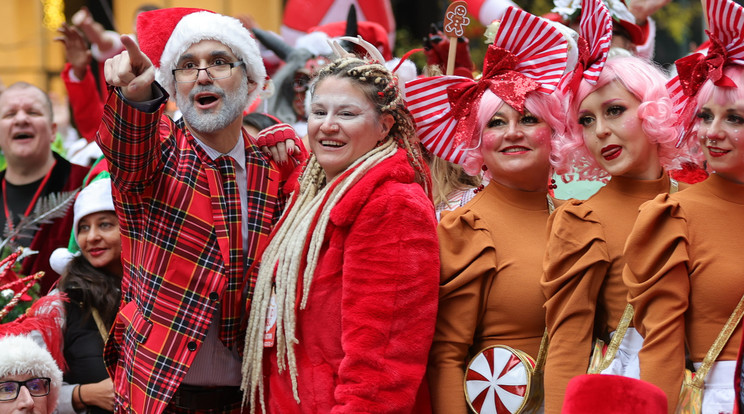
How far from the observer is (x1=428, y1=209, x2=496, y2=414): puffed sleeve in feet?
10.00

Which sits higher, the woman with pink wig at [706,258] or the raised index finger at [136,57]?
the raised index finger at [136,57]

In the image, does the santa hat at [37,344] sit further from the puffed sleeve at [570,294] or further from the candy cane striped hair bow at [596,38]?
the candy cane striped hair bow at [596,38]

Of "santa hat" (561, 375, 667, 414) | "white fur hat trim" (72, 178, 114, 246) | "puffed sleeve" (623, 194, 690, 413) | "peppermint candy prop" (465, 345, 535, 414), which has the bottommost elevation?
"peppermint candy prop" (465, 345, 535, 414)

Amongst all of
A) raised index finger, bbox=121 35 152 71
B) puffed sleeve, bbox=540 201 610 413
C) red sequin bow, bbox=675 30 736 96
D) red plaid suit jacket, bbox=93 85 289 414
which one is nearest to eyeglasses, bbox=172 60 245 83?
red plaid suit jacket, bbox=93 85 289 414

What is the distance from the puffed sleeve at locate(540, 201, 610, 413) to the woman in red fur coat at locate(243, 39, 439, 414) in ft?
1.29

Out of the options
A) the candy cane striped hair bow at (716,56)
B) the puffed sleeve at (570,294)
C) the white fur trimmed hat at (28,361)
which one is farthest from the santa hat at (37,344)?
the candy cane striped hair bow at (716,56)

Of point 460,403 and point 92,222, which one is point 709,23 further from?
point 92,222

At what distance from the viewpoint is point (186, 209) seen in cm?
342

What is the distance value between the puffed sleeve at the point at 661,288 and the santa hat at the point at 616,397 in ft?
0.61

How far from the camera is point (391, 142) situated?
332 cm

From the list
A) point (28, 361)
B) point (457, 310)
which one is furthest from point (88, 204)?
point (457, 310)

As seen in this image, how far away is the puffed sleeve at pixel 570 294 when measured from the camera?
283 centimetres

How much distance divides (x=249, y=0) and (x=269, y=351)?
33.3ft

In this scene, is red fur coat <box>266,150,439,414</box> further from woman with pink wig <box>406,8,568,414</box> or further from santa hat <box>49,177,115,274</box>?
santa hat <box>49,177,115,274</box>
